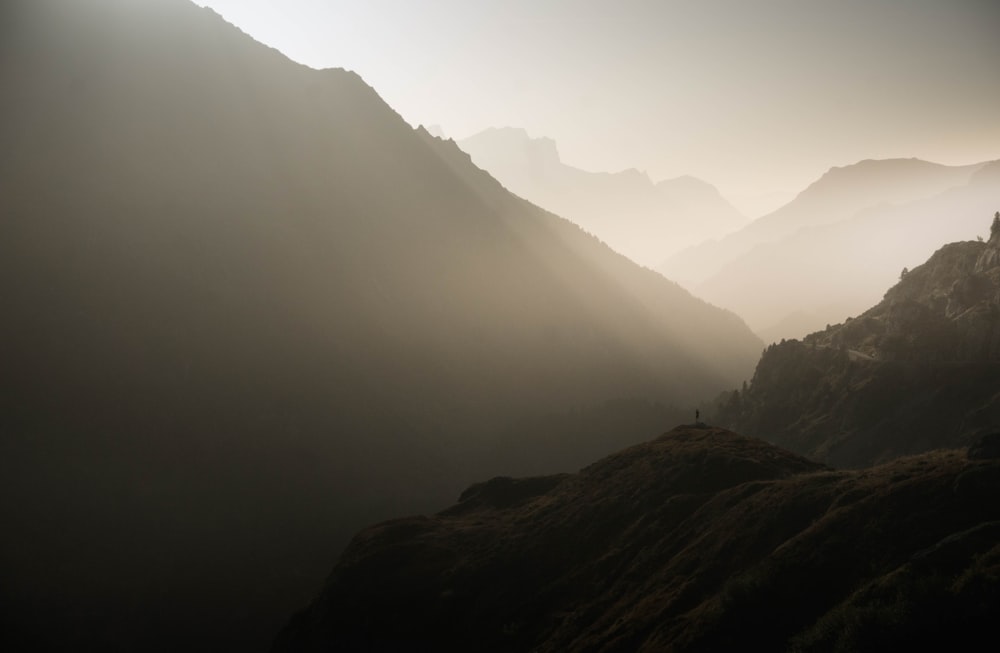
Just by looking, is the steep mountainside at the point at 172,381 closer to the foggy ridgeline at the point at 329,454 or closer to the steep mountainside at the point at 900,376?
the foggy ridgeline at the point at 329,454

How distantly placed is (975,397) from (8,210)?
705ft

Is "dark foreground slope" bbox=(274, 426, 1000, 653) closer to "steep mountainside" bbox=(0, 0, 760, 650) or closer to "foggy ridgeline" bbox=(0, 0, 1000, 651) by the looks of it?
"foggy ridgeline" bbox=(0, 0, 1000, 651)

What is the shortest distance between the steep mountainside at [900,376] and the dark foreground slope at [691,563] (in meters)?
58.3

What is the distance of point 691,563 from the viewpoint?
37.7 meters

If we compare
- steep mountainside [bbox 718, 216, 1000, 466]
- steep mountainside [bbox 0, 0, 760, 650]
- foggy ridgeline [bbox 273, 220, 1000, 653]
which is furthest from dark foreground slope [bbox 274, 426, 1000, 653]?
steep mountainside [bbox 0, 0, 760, 650]

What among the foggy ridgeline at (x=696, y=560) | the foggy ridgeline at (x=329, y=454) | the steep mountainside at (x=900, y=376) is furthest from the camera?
the steep mountainside at (x=900, y=376)

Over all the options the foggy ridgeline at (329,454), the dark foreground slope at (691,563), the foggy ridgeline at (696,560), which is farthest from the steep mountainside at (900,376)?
the dark foreground slope at (691,563)

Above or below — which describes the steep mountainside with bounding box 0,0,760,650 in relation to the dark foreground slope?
above

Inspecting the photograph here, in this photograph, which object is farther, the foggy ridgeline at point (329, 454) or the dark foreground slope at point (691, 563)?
the foggy ridgeline at point (329, 454)

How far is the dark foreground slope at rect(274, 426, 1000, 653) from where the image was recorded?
2512 centimetres

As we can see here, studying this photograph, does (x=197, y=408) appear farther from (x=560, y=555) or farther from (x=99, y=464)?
(x=560, y=555)

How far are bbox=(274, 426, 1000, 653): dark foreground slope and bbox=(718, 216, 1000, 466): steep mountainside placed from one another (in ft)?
191

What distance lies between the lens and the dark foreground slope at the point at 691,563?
2512 centimetres

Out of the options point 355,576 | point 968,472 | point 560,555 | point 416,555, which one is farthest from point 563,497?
point 968,472
